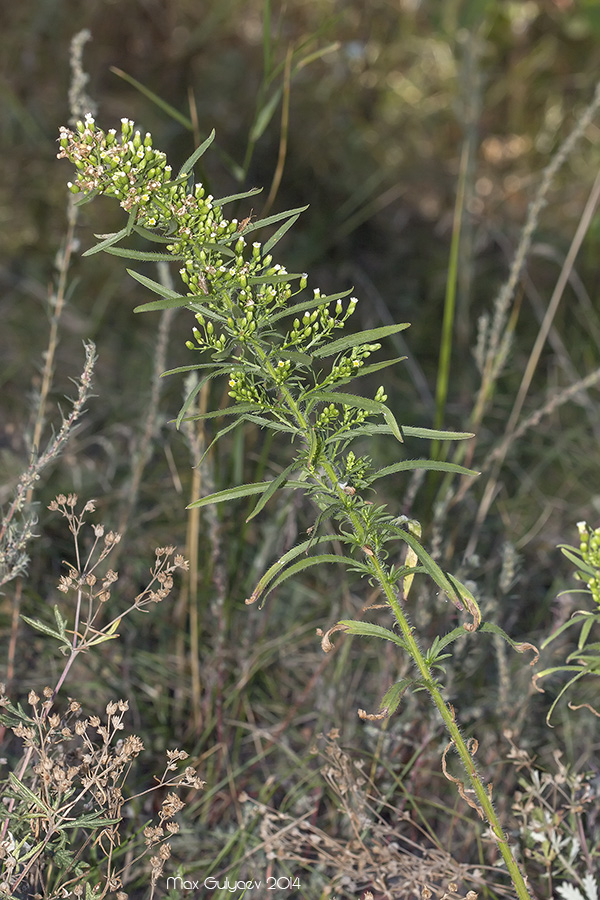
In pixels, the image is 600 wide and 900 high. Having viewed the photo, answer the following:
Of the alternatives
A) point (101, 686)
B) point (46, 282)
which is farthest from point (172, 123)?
point (101, 686)

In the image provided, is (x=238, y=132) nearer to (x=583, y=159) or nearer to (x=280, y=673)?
(x=583, y=159)

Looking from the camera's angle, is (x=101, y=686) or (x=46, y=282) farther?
(x=46, y=282)

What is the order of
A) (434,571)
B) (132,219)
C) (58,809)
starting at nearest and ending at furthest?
(132,219) < (434,571) < (58,809)

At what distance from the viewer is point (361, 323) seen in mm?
3225

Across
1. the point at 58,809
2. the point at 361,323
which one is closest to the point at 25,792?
the point at 58,809

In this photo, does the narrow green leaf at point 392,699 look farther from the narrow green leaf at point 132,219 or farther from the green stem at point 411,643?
the narrow green leaf at point 132,219

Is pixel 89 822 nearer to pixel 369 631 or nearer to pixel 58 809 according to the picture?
pixel 58 809

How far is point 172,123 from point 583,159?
1880 mm

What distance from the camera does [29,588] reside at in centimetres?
192

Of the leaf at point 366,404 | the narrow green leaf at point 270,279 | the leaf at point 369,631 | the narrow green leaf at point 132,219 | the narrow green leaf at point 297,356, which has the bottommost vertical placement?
the leaf at point 369,631

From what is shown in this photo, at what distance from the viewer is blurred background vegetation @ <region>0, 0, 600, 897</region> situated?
177 centimetres

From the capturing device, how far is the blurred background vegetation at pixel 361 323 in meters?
1.77

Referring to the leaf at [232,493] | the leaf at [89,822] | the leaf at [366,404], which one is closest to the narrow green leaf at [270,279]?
the leaf at [366,404]

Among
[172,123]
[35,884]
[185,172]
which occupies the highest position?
[185,172]
